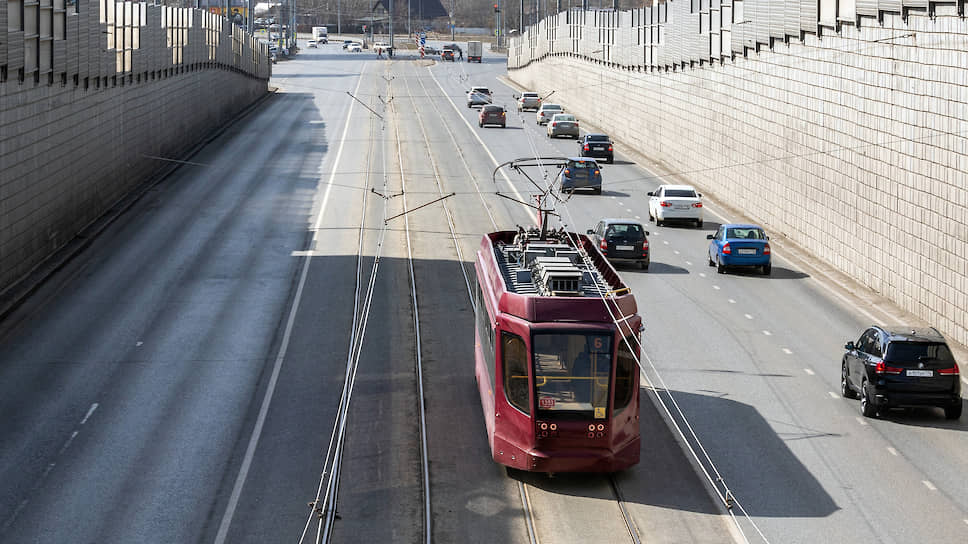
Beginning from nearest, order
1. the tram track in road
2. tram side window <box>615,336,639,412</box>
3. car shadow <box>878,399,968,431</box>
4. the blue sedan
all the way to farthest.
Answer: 1. the tram track in road
2. tram side window <box>615,336,639,412</box>
3. car shadow <box>878,399,968,431</box>
4. the blue sedan

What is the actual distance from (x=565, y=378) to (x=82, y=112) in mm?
25807

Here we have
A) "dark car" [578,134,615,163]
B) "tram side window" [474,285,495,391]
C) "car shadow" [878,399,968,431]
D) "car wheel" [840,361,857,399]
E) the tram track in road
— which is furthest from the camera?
"dark car" [578,134,615,163]

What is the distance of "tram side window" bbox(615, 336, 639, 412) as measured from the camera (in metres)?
16.6

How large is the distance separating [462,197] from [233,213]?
30.0 ft

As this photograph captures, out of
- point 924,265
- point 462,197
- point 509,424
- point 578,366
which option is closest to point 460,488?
point 509,424

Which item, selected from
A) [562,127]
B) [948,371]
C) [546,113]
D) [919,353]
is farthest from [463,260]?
[546,113]

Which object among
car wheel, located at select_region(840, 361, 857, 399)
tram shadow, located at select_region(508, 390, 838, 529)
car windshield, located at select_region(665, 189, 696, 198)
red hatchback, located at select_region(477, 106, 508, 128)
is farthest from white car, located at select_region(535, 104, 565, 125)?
tram shadow, located at select_region(508, 390, 838, 529)

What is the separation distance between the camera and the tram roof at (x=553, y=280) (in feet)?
54.6

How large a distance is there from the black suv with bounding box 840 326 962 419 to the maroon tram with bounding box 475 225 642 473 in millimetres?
5477

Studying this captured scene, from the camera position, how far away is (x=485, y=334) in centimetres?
1925

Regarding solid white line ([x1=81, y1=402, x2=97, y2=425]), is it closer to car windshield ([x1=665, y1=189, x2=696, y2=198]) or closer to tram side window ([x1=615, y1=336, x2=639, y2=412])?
tram side window ([x1=615, y1=336, x2=639, y2=412])

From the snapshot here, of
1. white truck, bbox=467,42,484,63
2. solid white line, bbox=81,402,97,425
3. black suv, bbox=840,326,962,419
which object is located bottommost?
solid white line, bbox=81,402,97,425

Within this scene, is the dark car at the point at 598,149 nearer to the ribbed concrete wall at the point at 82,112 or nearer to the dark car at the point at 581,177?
the dark car at the point at 581,177

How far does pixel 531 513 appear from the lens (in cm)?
1633
